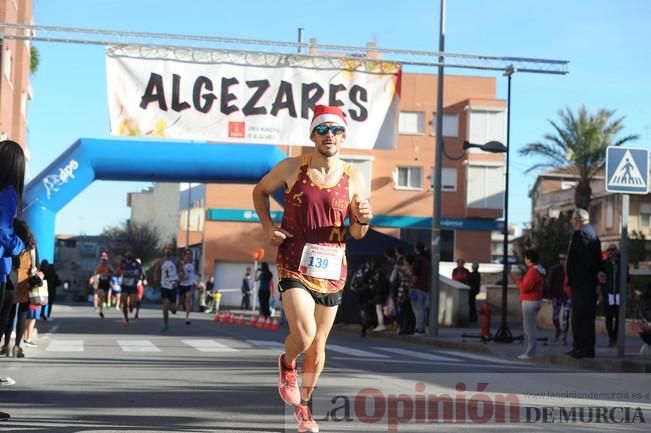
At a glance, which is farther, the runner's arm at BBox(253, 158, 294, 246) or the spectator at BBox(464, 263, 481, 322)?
the spectator at BBox(464, 263, 481, 322)

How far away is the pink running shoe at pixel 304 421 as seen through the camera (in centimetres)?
680

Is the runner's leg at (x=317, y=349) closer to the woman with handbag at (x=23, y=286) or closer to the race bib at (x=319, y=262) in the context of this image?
the race bib at (x=319, y=262)

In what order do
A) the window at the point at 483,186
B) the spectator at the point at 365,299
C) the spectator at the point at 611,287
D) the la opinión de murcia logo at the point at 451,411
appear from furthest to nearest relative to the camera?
the window at the point at 483,186
the spectator at the point at 365,299
the spectator at the point at 611,287
the la opinión de murcia logo at the point at 451,411

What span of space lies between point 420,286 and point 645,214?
147 feet

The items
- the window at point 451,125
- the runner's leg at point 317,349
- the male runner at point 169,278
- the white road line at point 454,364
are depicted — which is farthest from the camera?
the window at point 451,125

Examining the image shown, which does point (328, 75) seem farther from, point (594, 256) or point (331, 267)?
point (331, 267)

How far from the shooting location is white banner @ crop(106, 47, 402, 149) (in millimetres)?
20875

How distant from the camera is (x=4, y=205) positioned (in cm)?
792

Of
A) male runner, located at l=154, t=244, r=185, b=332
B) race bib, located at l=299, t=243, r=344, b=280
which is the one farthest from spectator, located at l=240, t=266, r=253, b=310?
race bib, located at l=299, t=243, r=344, b=280

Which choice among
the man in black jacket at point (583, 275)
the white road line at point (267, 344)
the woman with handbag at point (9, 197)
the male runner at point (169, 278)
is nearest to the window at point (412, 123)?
the male runner at point (169, 278)

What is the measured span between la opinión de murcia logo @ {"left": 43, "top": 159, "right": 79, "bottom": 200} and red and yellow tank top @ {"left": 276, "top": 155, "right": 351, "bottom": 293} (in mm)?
15693

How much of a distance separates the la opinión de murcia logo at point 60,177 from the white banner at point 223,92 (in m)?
1.63

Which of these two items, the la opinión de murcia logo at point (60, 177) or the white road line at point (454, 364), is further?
the la opinión de murcia logo at point (60, 177)

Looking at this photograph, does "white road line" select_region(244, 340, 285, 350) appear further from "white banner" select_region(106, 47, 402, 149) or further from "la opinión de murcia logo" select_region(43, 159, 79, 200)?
"la opinión de murcia logo" select_region(43, 159, 79, 200)
